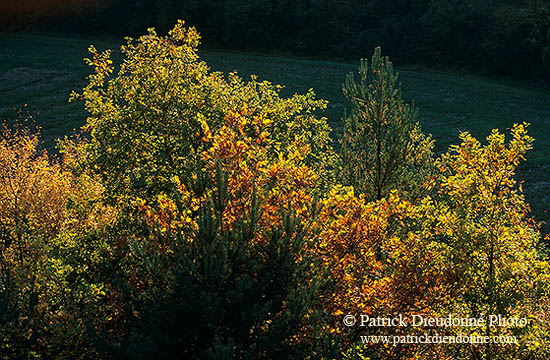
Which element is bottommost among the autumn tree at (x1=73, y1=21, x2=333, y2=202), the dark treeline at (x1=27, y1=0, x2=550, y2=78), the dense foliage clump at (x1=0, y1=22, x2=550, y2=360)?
the dense foliage clump at (x1=0, y1=22, x2=550, y2=360)

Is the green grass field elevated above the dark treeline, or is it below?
below

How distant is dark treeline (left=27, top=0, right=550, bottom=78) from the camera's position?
2579 inches

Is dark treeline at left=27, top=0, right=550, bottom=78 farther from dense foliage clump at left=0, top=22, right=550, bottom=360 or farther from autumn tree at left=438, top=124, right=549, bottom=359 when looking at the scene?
dense foliage clump at left=0, top=22, right=550, bottom=360

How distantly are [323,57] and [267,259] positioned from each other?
7137 centimetres

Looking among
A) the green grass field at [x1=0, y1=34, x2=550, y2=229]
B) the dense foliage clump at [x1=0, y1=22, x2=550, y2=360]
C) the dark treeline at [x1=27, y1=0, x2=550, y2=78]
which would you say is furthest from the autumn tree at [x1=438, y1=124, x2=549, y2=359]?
the dark treeline at [x1=27, y1=0, x2=550, y2=78]

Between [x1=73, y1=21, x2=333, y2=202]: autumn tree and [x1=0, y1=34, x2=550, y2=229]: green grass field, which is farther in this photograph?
[x1=0, y1=34, x2=550, y2=229]: green grass field

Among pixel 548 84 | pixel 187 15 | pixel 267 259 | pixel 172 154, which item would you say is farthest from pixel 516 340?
pixel 187 15

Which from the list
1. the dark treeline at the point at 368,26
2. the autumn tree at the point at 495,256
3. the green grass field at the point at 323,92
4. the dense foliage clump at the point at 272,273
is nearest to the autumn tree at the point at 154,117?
the dense foliage clump at the point at 272,273

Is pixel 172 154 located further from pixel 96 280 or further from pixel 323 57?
pixel 323 57

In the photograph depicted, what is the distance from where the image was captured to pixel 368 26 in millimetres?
79250

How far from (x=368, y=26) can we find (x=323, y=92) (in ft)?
74.4

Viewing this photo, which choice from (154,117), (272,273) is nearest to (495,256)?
(272,273)

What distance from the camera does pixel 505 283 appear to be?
36.6 ft

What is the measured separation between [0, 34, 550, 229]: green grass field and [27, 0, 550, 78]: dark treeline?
3.60 metres
